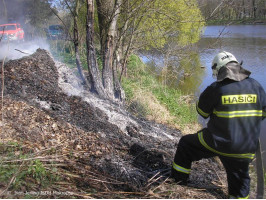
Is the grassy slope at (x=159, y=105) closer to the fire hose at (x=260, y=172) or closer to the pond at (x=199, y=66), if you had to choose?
the pond at (x=199, y=66)

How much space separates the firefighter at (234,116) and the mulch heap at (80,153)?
584 millimetres

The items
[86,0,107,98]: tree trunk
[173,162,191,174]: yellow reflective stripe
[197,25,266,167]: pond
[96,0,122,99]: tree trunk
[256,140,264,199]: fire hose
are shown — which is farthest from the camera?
[197,25,266,167]: pond

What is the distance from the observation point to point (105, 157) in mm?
3814

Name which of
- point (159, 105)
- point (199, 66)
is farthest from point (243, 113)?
point (199, 66)

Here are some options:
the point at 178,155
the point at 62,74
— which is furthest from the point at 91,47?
the point at 178,155

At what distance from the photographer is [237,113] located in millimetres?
2924

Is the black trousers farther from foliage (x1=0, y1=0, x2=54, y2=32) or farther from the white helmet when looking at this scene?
foliage (x1=0, y1=0, x2=54, y2=32)

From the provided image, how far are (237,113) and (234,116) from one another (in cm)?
5

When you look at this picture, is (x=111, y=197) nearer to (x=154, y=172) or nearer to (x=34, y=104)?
(x=154, y=172)

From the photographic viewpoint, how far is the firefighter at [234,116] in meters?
2.92

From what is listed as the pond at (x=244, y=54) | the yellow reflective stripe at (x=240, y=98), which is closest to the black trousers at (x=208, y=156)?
the yellow reflective stripe at (x=240, y=98)

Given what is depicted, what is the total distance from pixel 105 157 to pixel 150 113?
402 centimetres

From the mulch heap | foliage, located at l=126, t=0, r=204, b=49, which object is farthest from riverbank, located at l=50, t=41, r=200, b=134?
foliage, located at l=126, t=0, r=204, b=49

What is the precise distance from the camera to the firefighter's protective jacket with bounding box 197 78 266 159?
291 centimetres
